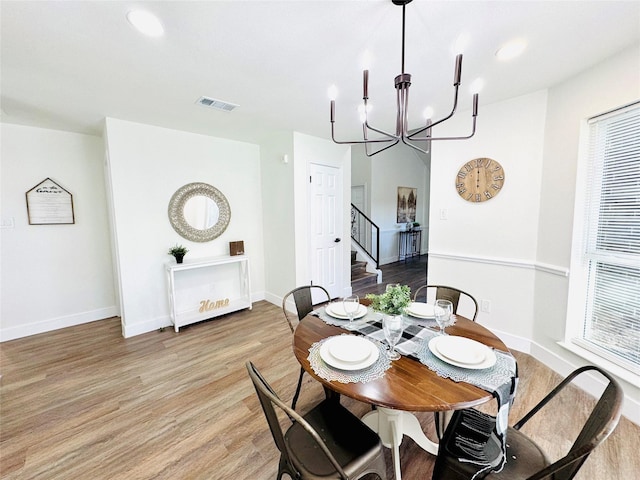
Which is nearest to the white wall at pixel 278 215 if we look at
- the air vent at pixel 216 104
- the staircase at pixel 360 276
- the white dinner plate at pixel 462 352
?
the air vent at pixel 216 104

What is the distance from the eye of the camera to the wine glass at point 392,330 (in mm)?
1289

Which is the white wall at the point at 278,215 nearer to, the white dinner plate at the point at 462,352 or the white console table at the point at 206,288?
the white console table at the point at 206,288

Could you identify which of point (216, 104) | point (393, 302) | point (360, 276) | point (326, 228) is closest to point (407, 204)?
point (360, 276)

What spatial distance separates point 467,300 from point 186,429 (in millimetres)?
2810

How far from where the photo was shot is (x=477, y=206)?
2746 millimetres

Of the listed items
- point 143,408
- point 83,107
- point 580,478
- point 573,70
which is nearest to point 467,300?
point 580,478

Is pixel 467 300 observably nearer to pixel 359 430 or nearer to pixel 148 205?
pixel 359 430

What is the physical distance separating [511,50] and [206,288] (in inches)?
155

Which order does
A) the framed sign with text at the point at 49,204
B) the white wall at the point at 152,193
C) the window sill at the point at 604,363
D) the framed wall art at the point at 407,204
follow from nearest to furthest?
the window sill at the point at 604,363, the white wall at the point at 152,193, the framed sign with text at the point at 49,204, the framed wall art at the point at 407,204

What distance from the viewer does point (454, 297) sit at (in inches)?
81.0

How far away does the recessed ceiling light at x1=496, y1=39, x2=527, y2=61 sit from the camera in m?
1.68

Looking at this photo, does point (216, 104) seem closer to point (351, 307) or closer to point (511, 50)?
point (351, 307)

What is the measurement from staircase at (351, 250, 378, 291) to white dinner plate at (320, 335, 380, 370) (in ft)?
11.1

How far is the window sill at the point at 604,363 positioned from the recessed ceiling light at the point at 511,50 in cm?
227
